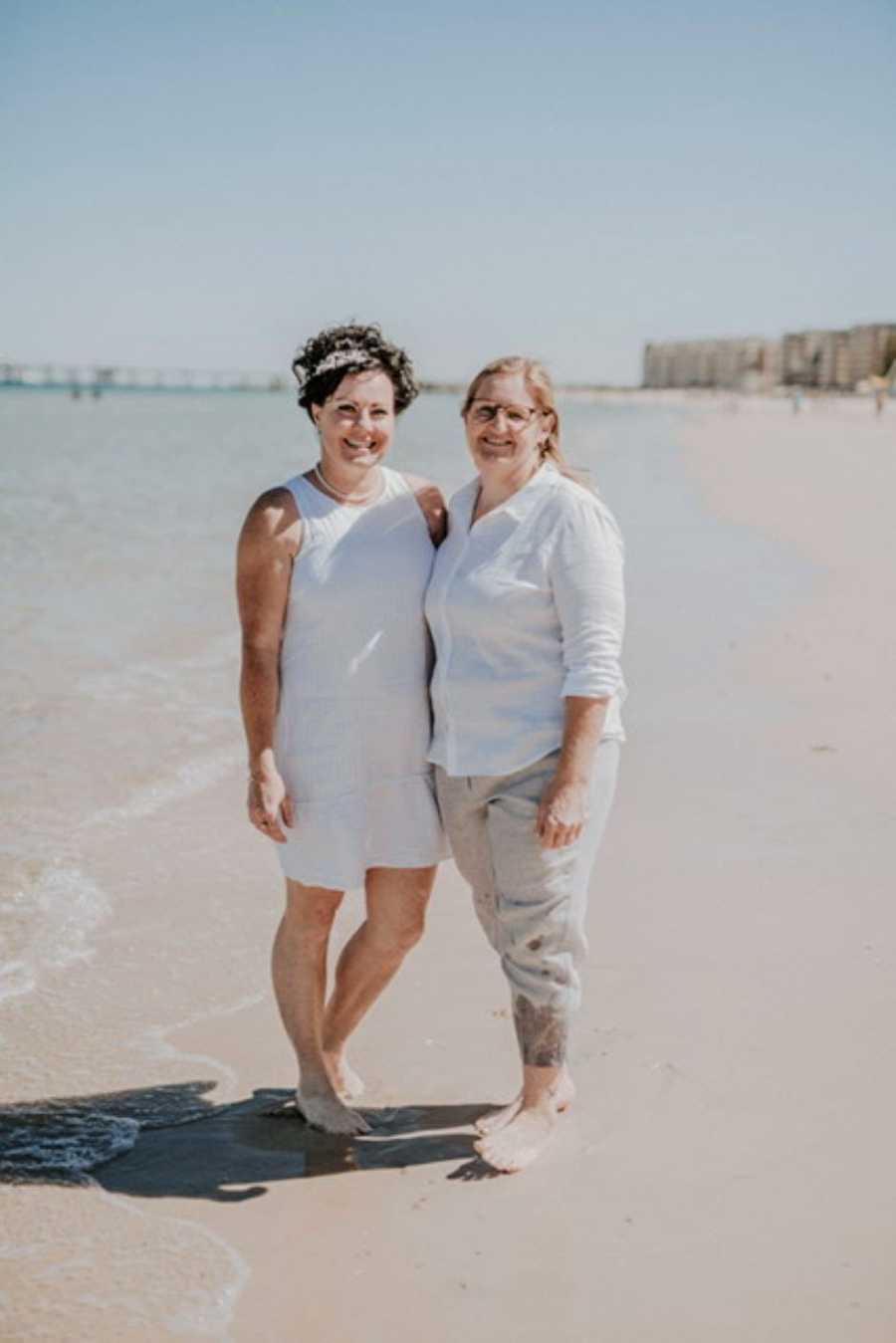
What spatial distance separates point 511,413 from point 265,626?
2.43 feet

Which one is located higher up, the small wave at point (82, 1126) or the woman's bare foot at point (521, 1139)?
the woman's bare foot at point (521, 1139)

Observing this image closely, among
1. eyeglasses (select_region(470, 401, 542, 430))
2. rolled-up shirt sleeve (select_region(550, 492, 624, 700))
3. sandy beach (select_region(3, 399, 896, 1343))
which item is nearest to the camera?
sandy beach (select_region(3, 399, 896, 1343))

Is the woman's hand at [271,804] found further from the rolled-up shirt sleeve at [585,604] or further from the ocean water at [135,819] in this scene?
the ocean water at [135,819]

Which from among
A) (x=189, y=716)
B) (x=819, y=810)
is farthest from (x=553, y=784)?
(x=189, y=716)

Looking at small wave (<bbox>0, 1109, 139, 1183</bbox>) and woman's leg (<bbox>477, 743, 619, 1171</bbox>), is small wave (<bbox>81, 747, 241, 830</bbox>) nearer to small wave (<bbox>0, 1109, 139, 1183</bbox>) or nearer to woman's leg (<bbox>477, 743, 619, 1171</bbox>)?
small wave (<bbox>0, 1109, 139, 1183</bbox>)

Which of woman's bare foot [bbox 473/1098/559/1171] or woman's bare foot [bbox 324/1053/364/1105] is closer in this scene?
woman's bare foot [bbox 473/1098/559/1171]

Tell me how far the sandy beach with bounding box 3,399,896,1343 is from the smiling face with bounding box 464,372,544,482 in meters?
1.58

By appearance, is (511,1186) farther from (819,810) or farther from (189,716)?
(189,716)

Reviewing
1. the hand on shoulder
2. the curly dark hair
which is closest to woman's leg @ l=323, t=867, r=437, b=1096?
the hand on shoulder

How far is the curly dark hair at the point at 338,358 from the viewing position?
3.14 meters

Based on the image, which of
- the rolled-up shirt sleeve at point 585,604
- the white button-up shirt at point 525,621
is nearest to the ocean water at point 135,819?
the white button-up shirt at point 525,621

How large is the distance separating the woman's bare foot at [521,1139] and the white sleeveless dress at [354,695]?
643 mm

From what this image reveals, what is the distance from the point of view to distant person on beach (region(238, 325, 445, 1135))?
10.2 feet

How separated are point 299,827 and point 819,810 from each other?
9.26 ft
